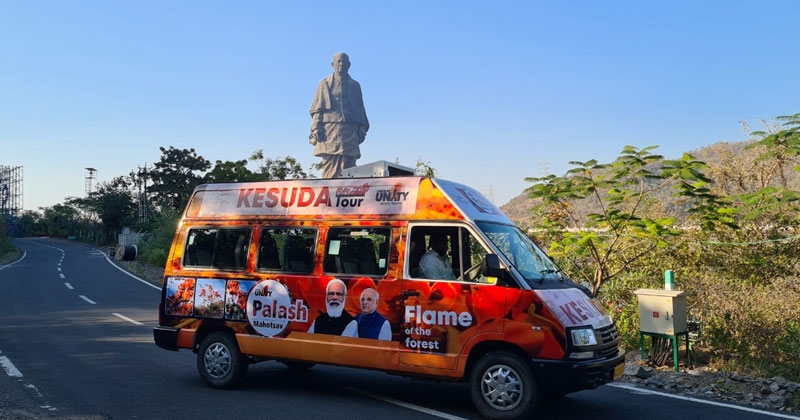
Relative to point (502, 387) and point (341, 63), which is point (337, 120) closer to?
point (341, 63)

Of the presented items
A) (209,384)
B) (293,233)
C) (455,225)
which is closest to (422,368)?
(455,225)

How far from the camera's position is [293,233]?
25.0 feet

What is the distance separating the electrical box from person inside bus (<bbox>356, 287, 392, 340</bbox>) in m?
4.64

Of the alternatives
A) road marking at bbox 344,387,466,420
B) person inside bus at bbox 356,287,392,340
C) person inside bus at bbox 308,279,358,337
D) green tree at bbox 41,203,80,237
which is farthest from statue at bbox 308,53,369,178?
A: green tree at bbox 41,203,80,237

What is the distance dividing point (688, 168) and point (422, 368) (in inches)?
278

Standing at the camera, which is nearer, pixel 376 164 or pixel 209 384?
pixel 209 384

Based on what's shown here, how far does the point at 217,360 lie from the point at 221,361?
0.07 metres

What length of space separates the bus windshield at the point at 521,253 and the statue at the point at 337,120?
49.8 metres

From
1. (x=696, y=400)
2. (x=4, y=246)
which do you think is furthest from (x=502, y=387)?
Answer: (x=4, y=246)

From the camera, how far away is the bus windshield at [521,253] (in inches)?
255

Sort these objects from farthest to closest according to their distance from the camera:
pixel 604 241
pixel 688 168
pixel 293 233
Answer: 1. pixel 604 241
2. pixel 688 168
3. pixel 293 233

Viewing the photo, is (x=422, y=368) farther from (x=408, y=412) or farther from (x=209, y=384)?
(x=209, y=384)

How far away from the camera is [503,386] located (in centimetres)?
612

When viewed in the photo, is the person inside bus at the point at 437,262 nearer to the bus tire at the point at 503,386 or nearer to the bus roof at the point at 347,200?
the bus roof at the point at 347,200
